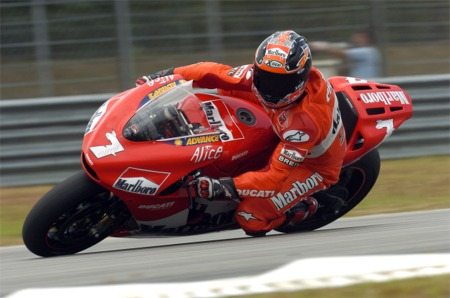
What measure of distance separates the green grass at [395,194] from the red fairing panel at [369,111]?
1753 millimetres

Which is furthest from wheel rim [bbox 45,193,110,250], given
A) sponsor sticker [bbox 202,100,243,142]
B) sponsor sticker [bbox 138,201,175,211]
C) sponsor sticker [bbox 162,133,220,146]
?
sponsor sticker [bbox 202,100,243,142]

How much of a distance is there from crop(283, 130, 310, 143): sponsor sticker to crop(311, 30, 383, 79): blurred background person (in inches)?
211

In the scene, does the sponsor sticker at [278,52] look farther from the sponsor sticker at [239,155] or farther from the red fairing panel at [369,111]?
the red fairing panel at [369,111]

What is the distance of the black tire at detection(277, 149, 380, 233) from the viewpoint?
7.09 meters

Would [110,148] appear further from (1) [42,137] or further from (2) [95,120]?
(1) [42,137]

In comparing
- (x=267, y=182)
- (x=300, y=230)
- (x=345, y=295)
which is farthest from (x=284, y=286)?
(x=300, y=230)

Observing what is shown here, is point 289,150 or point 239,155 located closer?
point 289,150

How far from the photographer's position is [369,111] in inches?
272

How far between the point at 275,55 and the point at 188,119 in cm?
67

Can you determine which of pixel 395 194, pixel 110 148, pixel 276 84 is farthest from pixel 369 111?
pixel 395 194

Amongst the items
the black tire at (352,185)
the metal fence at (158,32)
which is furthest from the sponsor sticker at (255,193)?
the metal fence at (158,32)

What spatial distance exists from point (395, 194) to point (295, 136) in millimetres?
3539

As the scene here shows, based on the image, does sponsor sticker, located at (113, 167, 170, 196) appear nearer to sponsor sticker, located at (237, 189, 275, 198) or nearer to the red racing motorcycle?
the red racing motorcycle

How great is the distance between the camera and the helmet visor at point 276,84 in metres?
6.16
